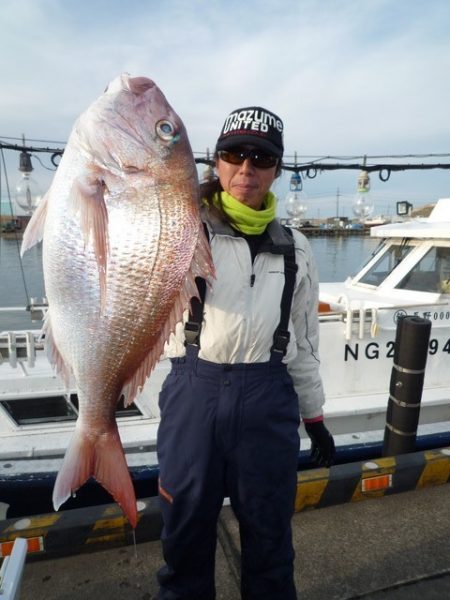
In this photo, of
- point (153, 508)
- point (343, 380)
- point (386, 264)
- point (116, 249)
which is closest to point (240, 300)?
point (116, 249)

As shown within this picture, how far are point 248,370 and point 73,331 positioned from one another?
2.20 ft

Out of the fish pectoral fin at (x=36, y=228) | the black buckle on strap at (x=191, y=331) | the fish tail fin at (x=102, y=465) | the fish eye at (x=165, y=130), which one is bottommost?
the fish tail fin at (x=102, y=465)

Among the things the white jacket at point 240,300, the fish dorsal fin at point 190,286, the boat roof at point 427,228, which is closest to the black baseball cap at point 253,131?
the white jacket at point 240,300

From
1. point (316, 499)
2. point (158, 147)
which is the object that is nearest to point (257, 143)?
point (158, 147)

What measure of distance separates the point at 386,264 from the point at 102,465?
4.95 metres

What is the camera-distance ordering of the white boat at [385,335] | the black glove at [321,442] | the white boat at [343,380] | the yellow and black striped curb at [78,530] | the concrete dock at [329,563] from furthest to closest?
the white boat at [385,335]
the white boat at [343,380]
the yellow and black striped curb at [78,530]
the concrete dock at [329,563]
the black glove at [321,442]

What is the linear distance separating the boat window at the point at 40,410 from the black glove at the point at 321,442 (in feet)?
6.98

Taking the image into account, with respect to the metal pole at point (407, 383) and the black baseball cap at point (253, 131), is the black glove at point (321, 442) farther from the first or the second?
the metal pole at point (407, 383)

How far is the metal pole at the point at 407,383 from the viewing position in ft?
11.2

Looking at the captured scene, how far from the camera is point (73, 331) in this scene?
1.47m

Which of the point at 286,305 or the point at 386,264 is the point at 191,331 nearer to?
the point at 286,305

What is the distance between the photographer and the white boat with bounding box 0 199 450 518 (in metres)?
3.38

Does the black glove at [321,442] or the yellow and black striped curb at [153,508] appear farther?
the yellow and black striped curb at [153,508]

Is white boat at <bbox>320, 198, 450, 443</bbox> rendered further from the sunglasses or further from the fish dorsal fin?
the fish dorsal fin
